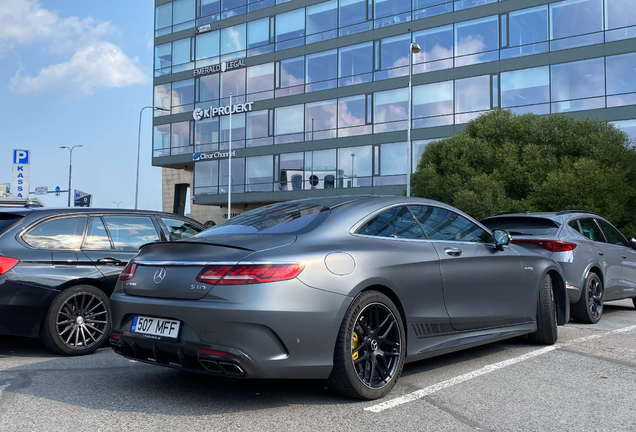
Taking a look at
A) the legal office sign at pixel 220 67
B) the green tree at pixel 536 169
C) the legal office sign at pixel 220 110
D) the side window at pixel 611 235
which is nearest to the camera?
the side window at pixel 611 235

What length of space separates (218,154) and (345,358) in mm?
38632

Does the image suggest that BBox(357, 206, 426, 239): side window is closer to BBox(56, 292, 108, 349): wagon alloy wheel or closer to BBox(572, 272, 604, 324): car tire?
BBox(56, 292, 108, 349): wagon alloy wheel

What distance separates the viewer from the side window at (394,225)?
465 cm

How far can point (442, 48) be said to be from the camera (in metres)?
32.6

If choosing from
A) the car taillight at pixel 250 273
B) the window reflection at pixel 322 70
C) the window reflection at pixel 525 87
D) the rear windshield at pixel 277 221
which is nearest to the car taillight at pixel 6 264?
the rear windshield at pixel 277 221

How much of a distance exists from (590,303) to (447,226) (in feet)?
12.7

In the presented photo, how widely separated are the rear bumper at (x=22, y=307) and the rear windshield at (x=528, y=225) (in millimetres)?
5621

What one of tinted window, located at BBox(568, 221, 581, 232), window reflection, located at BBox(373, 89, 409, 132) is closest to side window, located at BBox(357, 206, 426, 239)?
tinted window, located at BBox(568, 221, 581, 232)

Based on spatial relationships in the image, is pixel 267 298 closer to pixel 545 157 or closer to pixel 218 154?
pixel 545 157

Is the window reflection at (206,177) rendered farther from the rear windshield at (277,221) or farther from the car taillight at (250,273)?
the car taillight at (250,273)

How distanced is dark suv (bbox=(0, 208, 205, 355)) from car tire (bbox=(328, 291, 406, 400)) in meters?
3.11

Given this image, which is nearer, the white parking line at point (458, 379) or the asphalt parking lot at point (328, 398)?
the asphalt parking lot at point (328, 398)

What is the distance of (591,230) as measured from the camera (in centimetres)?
882

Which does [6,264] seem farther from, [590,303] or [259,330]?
[590,303]
